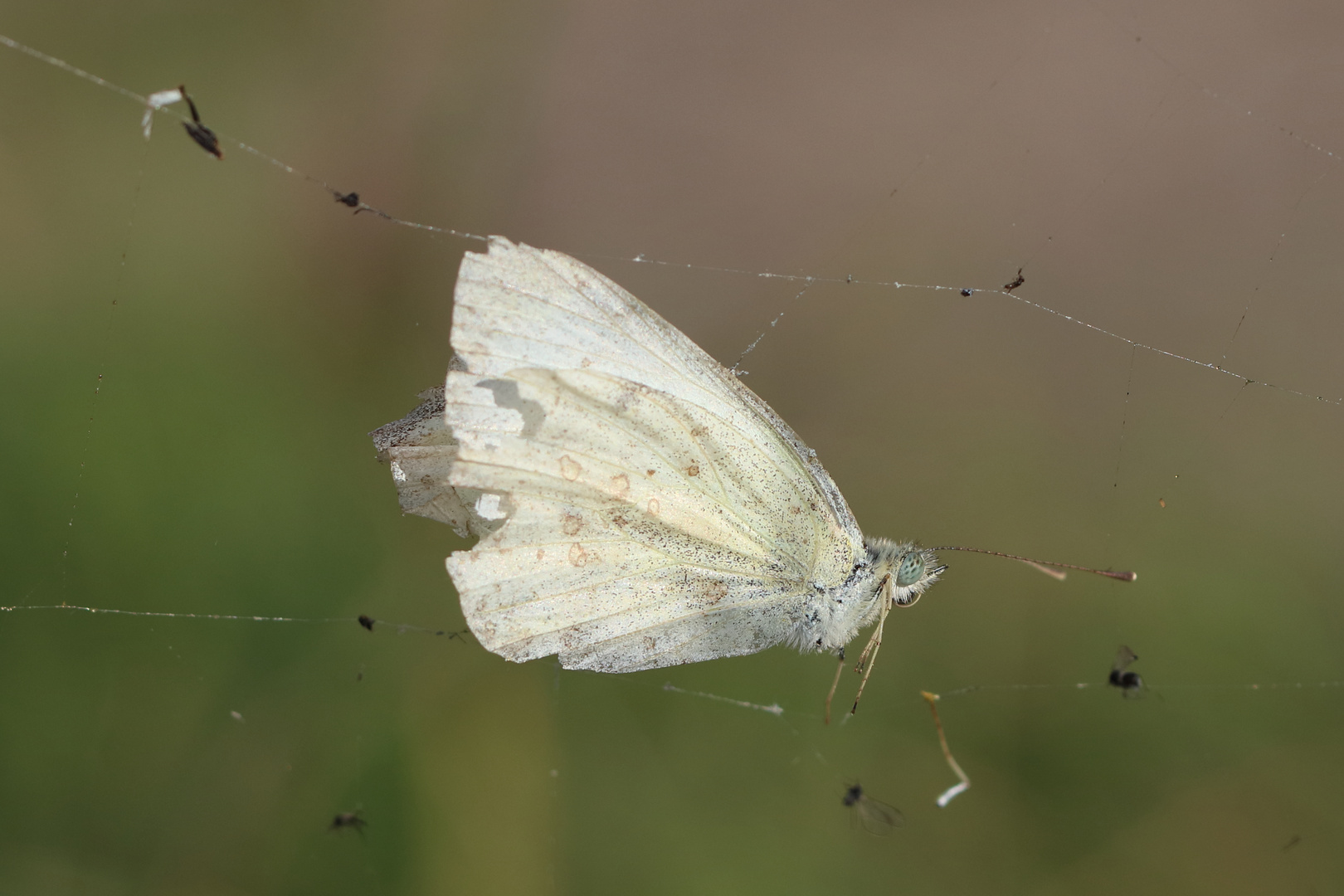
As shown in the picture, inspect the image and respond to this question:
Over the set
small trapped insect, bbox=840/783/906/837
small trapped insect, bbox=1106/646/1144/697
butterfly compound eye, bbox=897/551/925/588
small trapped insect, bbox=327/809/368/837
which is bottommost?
small trapped insect, bbox=327/809/368/837

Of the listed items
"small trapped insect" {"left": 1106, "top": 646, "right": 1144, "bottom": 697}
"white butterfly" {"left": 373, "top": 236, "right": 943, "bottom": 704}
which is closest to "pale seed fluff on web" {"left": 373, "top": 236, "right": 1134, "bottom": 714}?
"white butterfly" {"left": 373, "top": 236, "right": 943, "bottom": 704}

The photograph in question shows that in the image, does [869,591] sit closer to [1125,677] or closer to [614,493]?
[614,493]

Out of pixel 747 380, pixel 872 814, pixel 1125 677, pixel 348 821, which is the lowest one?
pixel 348 821

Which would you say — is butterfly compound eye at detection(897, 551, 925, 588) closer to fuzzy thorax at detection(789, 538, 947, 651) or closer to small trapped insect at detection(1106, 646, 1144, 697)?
fuzzy thorax at detection(789, 538, 947, 651)

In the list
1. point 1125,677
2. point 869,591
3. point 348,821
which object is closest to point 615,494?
point 869,591

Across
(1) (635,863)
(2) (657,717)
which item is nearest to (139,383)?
(2) (657,717)

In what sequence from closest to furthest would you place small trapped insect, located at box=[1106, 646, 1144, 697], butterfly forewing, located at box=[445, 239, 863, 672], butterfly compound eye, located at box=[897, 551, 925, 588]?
butterfly forewing, located at box=[445, 239, 863, 672] → butterfly compound eye, located at box=[897, 551, 925, 588] → small trapped insect, located at box=[1106, 646, 1144, 697]
